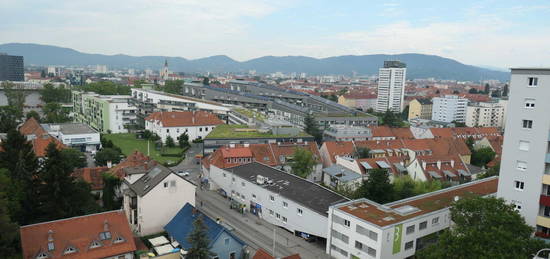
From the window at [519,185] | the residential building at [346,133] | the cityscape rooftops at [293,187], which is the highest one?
the window at [519,185]

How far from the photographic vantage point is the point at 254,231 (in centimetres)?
3503

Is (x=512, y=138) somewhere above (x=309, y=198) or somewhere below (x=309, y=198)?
above

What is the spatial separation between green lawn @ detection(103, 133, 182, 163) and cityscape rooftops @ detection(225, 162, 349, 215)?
21803 mm

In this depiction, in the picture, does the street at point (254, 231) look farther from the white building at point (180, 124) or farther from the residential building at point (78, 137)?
the white building at point (180, 124)

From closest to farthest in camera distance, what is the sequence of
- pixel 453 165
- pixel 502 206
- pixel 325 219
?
pixel 502 206 → pixel 325 219 → pixel 453 165

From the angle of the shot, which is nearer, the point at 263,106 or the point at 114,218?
the point at 114,218

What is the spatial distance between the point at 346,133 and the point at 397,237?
4096 centimetres

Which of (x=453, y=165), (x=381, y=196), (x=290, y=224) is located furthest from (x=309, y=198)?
(x=453, y=165)

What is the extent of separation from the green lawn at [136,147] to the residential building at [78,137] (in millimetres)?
4705

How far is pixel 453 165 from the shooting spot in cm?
5134

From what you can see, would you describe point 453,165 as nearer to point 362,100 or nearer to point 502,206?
point 502,206

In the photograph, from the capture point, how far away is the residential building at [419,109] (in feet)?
424

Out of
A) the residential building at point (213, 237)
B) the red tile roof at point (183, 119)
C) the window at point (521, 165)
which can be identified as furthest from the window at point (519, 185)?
the red tile roof at point (183, 119)

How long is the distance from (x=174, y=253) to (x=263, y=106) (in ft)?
249
